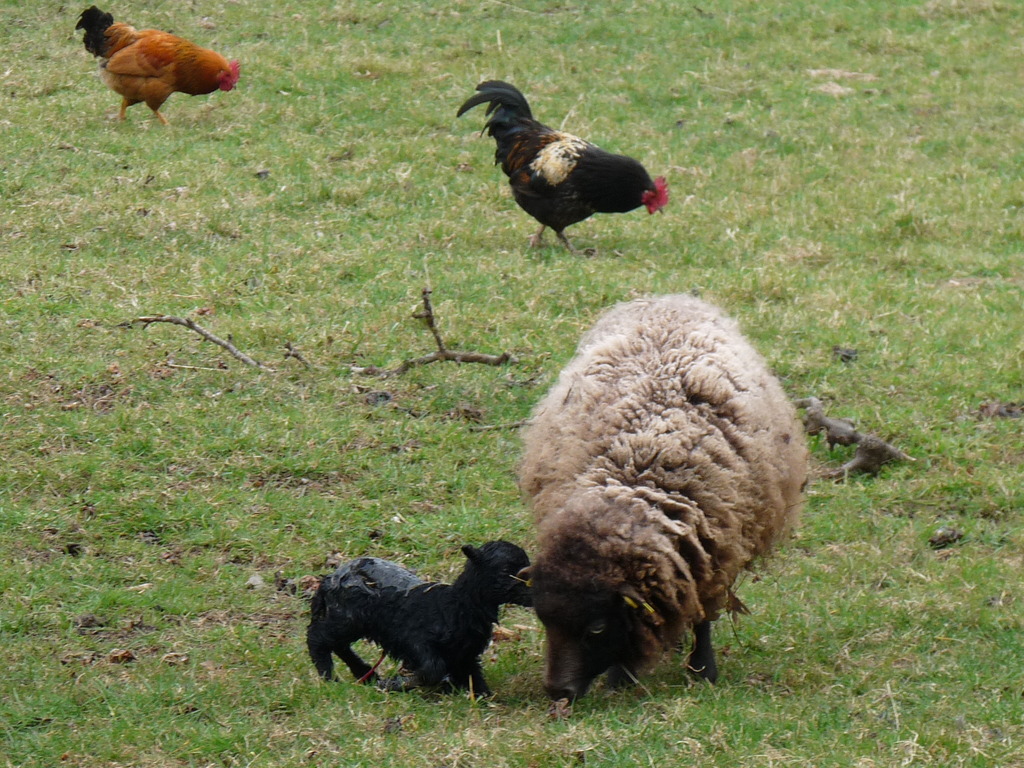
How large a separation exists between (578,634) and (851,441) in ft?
11.0

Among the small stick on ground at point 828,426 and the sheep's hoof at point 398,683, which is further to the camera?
the small stick on ground at point 828,426

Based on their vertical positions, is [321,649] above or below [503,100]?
below

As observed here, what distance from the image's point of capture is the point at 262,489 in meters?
6.66

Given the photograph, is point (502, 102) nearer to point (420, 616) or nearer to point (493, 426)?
point (493, 426)

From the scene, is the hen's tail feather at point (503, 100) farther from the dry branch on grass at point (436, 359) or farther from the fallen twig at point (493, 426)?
the fallen twig at point (493, 426)

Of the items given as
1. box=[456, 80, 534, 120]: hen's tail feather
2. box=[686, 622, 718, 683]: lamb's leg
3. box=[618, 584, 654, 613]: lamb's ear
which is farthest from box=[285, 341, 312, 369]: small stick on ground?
box=[456, 80, 534, 120]: hen's tail feather

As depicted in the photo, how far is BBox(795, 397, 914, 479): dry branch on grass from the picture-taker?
7137 millimetres

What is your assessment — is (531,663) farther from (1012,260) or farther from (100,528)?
(1012,260)

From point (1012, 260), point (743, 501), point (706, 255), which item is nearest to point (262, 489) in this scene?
point (743, 501)

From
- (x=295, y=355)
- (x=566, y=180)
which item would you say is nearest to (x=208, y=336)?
(x=295, y=355)

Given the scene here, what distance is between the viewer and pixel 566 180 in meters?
10.4

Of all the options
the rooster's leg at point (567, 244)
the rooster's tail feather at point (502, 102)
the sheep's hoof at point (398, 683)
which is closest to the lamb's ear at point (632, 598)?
the sheep's hoof at point (398, 683)

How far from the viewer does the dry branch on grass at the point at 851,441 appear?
7137 mm

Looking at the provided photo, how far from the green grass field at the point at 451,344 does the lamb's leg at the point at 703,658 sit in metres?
0.16
